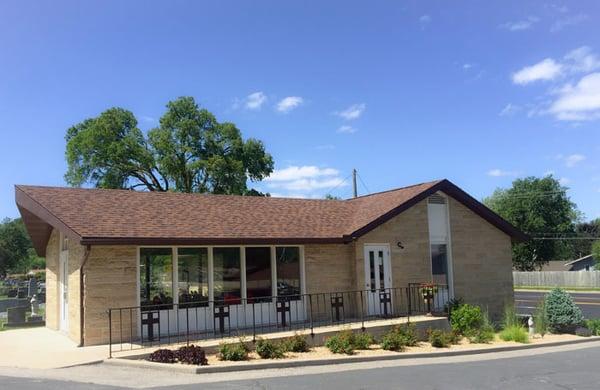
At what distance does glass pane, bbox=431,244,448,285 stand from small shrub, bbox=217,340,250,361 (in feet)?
31.2

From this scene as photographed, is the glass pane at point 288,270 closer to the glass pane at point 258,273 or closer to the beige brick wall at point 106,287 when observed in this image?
the glass pane at point 258,273

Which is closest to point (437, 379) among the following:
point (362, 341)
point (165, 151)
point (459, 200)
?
point (362, 341)

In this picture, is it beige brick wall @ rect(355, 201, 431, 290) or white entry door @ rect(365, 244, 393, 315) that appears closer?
white entry door @ rect(365, 244, 393, 315)

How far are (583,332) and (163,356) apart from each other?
12.7 meters

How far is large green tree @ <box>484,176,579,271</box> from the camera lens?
68.6 metres

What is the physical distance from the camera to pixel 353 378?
10.7 meters

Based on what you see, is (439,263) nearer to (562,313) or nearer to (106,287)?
(562,313)

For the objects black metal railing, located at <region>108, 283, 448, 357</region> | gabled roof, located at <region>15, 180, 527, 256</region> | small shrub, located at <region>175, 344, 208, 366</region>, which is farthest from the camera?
gabled roof, located at <region>15, 180, 527, 256</region>

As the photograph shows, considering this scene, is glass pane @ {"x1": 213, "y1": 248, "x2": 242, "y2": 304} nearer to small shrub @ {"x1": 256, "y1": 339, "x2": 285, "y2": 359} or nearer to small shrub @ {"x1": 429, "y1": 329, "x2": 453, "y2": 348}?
small shrub @ {"x1": 256, "y1": 339, "x2": 285, "y2": 359}

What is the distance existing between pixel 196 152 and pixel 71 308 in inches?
1106

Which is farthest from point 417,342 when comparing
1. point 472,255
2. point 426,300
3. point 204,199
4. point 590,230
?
point 590,230

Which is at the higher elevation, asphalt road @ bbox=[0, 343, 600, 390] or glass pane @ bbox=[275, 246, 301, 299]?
glass pane @ bbox=[275, 246, 301, 299]

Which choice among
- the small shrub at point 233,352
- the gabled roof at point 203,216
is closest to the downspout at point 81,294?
the gabled roof at point 203,216

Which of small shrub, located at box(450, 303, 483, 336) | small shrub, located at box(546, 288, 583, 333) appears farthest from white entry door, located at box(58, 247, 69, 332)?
small shrub, located at box(546, 288, 583, 333)
